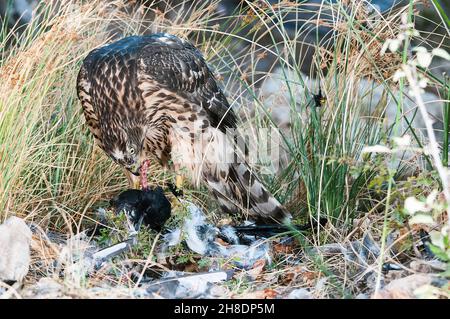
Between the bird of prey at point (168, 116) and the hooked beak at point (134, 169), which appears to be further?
the bird of prey at point (168, 116)

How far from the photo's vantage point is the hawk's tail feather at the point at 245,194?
491 centimetres

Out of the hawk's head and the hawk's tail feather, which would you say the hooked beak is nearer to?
the hawk's head

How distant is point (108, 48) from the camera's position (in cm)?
497

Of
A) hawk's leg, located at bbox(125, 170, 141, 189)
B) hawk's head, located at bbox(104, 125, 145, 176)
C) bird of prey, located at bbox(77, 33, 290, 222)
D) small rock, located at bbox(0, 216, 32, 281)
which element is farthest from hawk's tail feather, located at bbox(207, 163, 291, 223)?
small rock, located at bbox(0, 216, 32, 281)

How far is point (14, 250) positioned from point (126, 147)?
848 mm

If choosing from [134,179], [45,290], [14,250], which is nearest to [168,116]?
[134,179]

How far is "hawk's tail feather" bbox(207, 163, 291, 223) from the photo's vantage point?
4910 millimetres

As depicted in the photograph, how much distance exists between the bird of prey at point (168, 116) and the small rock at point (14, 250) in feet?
2.19

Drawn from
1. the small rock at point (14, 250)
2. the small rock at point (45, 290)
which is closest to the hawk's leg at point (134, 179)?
the small rock at point (14, 250)

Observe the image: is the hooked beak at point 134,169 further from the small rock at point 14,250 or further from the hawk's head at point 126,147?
the small rock at point 14,250

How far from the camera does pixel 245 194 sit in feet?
16.5

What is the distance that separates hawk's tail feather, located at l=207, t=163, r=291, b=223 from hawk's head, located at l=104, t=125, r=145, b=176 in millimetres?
570
